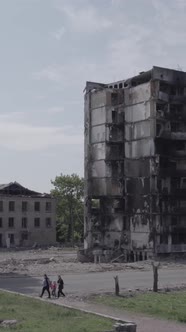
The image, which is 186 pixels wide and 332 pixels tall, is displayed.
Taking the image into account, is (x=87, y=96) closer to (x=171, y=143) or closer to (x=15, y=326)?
(x=171, y=143)

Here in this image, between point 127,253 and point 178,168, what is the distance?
15.5m

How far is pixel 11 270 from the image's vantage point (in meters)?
62.8

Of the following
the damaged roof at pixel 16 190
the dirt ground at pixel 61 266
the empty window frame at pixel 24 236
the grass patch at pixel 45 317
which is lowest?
the grass patch at pixel 45 317

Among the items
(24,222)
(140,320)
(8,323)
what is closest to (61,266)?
(140,320)

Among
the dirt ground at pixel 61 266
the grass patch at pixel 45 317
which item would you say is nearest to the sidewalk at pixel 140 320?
the grass patch at pixel 45 317

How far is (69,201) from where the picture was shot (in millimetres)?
135375

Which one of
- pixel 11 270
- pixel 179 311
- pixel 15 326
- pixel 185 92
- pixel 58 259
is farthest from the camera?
pixel 185 92

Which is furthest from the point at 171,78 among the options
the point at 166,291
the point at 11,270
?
the point at 166,291

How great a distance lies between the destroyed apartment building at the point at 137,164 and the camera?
87062 millimetres

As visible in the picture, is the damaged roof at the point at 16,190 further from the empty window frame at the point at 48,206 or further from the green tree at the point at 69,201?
the green tree at the point at 69,201

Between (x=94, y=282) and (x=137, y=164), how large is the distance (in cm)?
4160

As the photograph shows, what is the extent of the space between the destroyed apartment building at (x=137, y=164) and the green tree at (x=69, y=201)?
36.5 metres

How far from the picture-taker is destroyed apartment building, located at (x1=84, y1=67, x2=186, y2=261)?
87062mm

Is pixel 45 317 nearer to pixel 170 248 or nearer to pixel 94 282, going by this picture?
pixel 94 282
